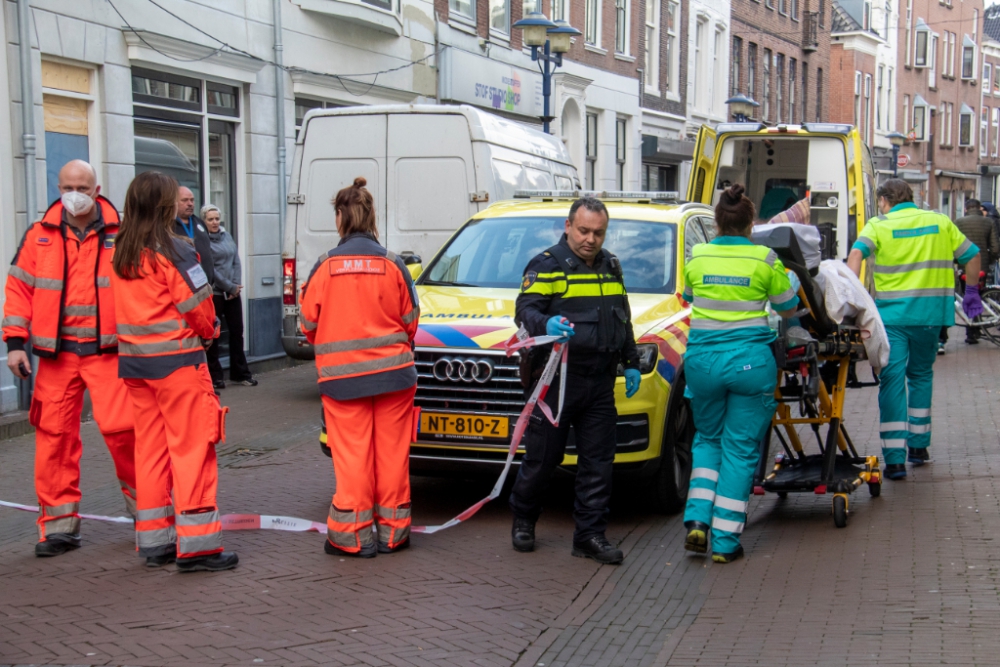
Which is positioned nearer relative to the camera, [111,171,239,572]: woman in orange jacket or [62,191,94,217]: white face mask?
[111,171,239,572]: woman in orange jacket

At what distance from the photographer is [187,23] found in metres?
13.3

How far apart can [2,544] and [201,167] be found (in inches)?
324

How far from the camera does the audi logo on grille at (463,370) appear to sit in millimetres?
6605

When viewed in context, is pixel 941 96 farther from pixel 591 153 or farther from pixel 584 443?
pixel 584 443

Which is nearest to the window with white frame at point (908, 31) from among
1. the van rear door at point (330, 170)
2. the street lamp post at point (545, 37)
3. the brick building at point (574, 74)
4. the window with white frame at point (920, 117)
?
the window with white frame at point (920, 117)

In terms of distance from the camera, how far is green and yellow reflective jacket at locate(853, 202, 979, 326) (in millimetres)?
7965

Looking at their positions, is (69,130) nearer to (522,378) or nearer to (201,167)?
(201,167)

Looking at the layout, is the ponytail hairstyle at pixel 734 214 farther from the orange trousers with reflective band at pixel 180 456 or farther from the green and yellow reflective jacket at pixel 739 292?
the orange trousers with reflective band at pixel 180 456

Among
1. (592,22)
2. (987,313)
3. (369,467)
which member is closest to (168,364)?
(369,467)

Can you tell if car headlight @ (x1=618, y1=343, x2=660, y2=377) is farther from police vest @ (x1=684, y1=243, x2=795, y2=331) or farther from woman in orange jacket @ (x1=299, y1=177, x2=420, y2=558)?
woman in orange jacket @ (x1=299, y1=177, x2=420, y2=558)

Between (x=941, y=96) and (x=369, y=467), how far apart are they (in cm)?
6019

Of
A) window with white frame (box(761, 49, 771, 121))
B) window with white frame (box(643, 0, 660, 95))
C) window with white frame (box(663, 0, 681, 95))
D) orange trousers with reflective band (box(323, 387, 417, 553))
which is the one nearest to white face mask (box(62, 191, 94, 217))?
orange trousers with reflective band (box(323, 387, 417, 553))

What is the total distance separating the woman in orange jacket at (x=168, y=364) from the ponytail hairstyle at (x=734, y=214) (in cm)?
250

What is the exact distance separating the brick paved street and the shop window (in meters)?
4.62
